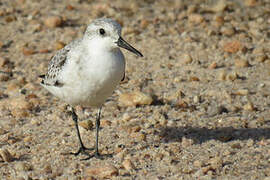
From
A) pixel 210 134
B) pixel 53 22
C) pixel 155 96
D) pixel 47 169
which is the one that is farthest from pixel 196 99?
pixel 53 22

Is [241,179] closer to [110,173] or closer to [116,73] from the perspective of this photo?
[110,173]

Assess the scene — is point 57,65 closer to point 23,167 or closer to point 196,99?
point 23,167

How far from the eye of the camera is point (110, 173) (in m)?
5.69


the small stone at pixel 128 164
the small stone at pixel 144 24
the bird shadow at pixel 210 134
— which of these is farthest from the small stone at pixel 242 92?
the small stone at pixel 144 24

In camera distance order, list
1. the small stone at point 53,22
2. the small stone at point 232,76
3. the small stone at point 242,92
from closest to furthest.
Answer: the small stone at point 242,92 < the small stone at point 232,76 < the small stone at point 53,22

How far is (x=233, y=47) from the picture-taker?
927 cm

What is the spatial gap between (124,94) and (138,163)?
6.23ft

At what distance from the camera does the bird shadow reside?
261 inches

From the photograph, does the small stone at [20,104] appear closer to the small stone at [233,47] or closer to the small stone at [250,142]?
the small stone at [250,142]

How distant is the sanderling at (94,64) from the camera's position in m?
5.78

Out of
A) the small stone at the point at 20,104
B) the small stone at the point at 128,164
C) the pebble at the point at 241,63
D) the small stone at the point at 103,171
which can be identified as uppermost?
the pebble at the point at 241,63

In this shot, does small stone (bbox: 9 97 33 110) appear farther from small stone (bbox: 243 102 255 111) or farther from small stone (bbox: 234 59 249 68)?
small stone (bbox: 234 59 249 68)

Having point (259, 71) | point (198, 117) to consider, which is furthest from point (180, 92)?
point (259, 71)

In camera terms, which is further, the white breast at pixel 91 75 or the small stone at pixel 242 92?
the small stone at pixel 242 92
